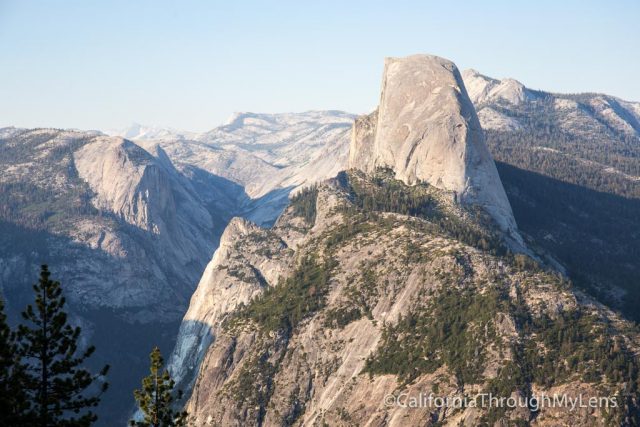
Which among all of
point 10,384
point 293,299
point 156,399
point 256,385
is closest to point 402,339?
point 256,385

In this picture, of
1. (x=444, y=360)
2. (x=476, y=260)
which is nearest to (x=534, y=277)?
(x=476, y=260)

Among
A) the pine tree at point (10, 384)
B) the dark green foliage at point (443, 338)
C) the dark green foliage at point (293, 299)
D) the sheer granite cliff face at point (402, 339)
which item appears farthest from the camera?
the dark green foliage at point (293, 299)

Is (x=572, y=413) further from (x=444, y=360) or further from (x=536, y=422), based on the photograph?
(x=444, y=360)

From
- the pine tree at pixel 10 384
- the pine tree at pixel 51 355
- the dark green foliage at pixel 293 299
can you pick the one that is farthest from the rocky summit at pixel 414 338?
the pine tree at pixel 10 384

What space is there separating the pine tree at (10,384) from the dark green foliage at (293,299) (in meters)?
103

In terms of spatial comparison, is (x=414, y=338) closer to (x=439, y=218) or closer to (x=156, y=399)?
(x=439, y=218)

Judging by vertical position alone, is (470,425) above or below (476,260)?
below

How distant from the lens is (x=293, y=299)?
172 metres

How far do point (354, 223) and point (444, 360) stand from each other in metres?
52.2

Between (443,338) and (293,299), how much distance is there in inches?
1475

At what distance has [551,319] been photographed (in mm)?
139500

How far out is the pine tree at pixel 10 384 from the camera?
5978cm

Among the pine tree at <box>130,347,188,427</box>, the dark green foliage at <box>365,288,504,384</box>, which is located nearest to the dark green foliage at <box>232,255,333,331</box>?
the dark green foliage at <box>365,288,504,384</box>

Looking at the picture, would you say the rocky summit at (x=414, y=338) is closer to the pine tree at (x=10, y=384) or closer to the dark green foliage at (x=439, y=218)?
the dark green foliage at (x=439, y=218)
